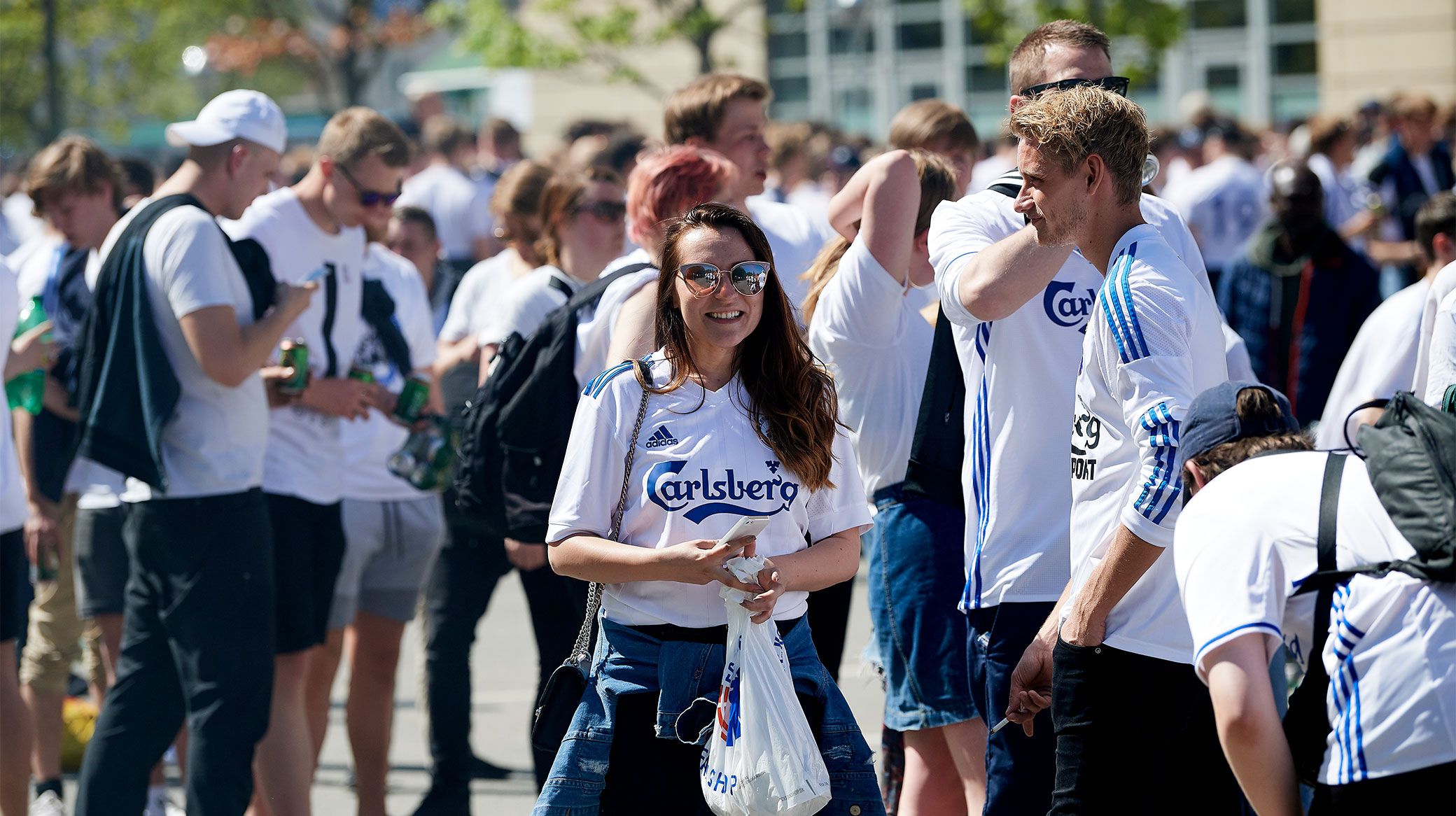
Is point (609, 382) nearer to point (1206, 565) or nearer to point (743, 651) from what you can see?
point (743, 651)

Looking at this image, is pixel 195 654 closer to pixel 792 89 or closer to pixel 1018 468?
pixel 1018 468

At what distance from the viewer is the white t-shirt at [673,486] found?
136 inches

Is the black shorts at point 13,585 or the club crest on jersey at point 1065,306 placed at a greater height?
the club crest on jersey at point 1065,306

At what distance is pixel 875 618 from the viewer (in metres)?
4.44

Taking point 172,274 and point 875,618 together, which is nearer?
point 875,618

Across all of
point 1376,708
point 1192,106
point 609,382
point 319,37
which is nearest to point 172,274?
point 609,382

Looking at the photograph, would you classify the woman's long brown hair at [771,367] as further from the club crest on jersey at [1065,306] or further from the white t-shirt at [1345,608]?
the white t-shirt at [1345,608]

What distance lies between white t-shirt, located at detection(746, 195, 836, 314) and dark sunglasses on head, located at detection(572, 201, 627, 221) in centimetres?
45

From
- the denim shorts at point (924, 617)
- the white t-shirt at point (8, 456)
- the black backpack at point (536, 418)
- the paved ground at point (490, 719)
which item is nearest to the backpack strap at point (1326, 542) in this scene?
the denim shorts at point (924, 617)

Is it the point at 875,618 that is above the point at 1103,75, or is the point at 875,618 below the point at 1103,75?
below

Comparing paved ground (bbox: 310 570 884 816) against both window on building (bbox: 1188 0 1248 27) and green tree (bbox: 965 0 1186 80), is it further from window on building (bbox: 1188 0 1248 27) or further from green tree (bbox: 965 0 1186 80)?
window on building (bbox: 1188 0 1248 27)

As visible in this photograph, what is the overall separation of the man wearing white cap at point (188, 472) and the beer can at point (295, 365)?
9.3 inches

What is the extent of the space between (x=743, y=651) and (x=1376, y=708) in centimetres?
129

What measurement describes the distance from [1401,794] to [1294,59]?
27.0m
